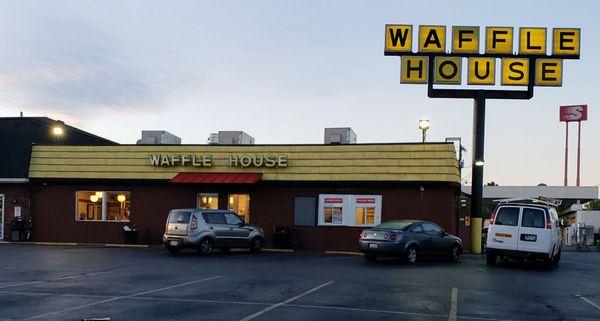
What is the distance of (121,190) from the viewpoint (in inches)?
1126

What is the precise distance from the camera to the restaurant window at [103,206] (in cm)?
2862

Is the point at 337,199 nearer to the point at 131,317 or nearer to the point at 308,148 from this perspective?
the point at 308,148

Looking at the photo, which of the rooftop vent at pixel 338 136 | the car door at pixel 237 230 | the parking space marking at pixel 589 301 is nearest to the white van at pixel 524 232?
the parking space marking at pixel 589 301

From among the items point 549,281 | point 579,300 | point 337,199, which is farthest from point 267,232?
point 579,300

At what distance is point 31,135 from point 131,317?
23182 mm

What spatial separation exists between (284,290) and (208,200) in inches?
619

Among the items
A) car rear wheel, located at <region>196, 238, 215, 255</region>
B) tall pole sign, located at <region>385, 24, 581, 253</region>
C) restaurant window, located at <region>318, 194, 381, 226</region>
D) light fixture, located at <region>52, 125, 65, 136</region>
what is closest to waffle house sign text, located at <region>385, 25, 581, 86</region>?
tall pole sign, located at <region>385, 24, 581, 253</region>

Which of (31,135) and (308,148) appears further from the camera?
(31,135)

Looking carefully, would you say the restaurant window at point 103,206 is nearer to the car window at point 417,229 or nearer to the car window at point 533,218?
the car window at point 417,229

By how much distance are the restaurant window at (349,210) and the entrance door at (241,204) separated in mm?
3418

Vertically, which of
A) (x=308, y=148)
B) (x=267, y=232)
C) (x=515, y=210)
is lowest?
(x=267, y=232)

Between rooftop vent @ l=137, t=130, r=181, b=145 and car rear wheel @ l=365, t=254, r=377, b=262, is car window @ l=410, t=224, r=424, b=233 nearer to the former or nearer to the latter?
car rear wheel @ l=365, t=254, r=377, b=262

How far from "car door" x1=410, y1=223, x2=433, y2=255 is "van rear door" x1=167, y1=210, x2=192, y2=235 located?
26.3ft

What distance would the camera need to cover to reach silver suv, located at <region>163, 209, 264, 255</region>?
22.1 metres
